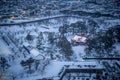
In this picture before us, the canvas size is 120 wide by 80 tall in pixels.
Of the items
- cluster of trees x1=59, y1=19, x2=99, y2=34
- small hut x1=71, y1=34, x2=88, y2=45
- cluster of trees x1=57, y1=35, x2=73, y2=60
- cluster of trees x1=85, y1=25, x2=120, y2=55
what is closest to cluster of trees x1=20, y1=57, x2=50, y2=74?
cluster of trees x1=57, y1=35, x2=73, y2=60

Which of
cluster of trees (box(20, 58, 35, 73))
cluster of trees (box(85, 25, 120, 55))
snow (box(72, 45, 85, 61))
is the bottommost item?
snow (box(72, 45, 85, 61))

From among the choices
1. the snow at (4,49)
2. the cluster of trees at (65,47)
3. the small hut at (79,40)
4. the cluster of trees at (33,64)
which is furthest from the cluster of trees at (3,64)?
the small hut at (79,40)

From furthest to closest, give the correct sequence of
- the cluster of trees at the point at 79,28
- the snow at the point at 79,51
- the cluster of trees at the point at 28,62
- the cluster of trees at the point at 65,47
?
the cluster of trees at the point at 79,28 < the cluster of trees at the point at 65,47 < the snow at the point at 79,51 < the cluster of trees at the point at 28,62

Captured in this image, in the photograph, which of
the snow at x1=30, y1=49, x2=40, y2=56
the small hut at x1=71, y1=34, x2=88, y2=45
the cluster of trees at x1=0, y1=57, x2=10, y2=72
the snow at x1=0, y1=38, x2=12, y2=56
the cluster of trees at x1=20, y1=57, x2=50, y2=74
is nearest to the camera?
the cluster of trees at x1=20, y1=57, x2=50, y2=74

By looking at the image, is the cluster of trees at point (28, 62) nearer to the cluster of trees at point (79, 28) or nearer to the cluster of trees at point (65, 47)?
the cluster of trees at point (65, 47)

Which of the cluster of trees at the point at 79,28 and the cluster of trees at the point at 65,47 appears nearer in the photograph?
the cluster of trees at the point at 65,47

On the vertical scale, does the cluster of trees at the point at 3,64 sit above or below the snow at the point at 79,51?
above

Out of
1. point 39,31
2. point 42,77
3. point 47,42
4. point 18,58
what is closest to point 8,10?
point 39,31

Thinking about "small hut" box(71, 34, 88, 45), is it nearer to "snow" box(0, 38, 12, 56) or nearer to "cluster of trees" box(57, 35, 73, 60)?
"cluster of trees" box(57, 35, 73, 60)

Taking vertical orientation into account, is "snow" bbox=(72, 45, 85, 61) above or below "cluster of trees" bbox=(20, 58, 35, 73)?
below

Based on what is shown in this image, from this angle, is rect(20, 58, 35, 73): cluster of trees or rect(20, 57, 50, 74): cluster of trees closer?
rect(20, 57, 50, 74): cluster of trees

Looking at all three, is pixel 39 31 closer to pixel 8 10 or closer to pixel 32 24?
pixel 32 24
